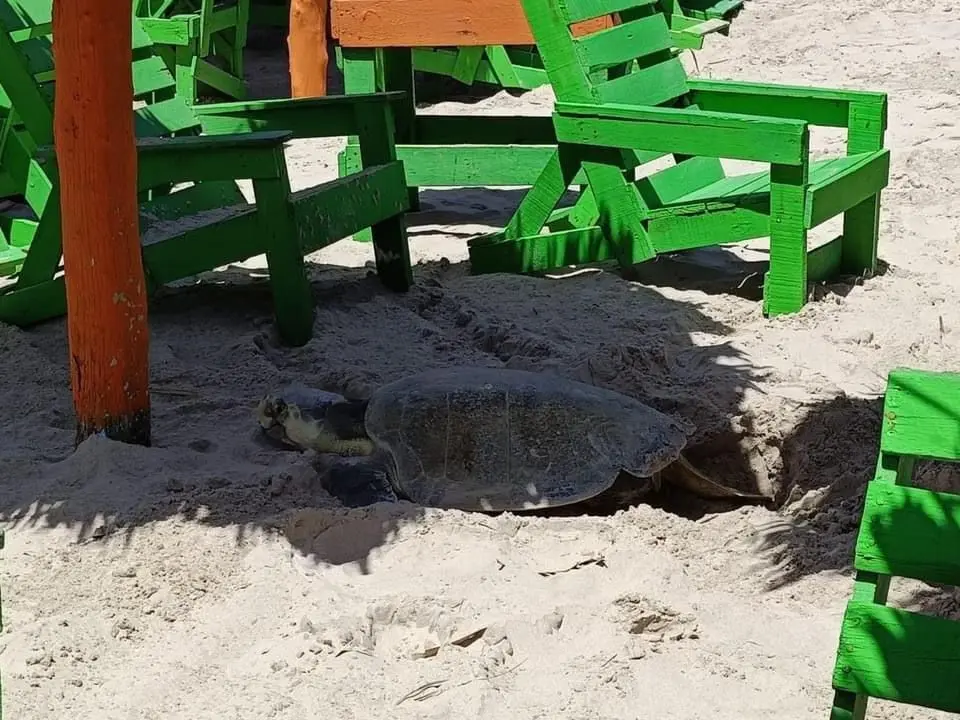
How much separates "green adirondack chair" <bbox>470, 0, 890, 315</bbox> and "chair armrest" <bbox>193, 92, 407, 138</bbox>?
737 millimetres

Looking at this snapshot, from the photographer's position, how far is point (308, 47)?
794cm

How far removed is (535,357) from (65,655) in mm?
2101

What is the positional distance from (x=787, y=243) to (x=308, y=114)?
1.98 metres

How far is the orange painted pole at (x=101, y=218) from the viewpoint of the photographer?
3455 mm

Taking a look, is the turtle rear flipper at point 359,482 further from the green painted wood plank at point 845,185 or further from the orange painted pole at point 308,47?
the orange painted pole at point 308,47

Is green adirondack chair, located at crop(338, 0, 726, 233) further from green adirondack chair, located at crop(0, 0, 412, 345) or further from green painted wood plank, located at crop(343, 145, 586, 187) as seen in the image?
green adirondack chair, located at crop(0, 0, 412, 345)

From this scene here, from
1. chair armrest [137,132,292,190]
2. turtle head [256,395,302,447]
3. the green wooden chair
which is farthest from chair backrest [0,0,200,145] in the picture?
the green wooden chair

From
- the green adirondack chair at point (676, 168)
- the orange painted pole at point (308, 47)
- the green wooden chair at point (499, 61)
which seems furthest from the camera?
the green wooden chair at point (499, 61)

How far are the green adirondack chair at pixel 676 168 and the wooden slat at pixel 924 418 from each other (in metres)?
2.57

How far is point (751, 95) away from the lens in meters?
5.71

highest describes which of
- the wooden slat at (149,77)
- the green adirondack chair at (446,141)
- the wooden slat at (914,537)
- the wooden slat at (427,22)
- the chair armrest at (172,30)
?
the wooden slat at (427,22)

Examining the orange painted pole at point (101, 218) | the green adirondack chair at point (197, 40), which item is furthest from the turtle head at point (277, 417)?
the green adirondack chair at point (197, 40)

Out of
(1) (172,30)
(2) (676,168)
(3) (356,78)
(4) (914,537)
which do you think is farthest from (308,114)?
(4) (914,537)

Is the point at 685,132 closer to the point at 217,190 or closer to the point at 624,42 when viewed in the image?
the point at 624,42
